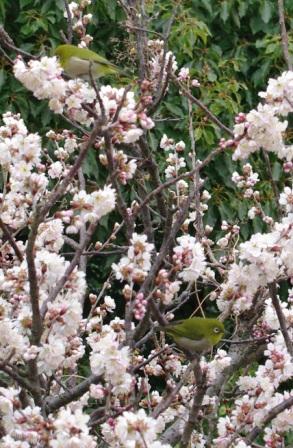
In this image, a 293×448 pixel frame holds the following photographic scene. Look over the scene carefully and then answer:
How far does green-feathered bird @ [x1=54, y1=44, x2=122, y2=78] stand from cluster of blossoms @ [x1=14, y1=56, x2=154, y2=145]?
0.48 m

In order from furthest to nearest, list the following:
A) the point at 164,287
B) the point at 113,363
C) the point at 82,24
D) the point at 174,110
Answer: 1. the point at 174,110
2. the point at 82,24
3. the point at 164,287
4. the point at 113,363

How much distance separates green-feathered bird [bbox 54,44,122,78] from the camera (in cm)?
277

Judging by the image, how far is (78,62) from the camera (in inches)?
109

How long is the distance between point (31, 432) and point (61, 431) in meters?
0.12

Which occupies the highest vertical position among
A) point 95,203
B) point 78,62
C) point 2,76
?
point 78,62

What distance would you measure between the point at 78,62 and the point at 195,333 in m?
0.88

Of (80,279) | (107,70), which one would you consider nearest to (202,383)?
(80,279)

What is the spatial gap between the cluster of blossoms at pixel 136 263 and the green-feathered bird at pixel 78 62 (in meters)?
0.81

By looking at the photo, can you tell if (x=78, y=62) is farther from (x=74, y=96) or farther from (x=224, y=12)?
(x=224, y=12)

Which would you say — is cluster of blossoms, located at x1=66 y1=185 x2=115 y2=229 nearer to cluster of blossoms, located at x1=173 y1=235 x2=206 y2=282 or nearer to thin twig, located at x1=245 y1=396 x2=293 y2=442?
cluster of blossoms, located at x1=173 y1=235 x2=206 y2=282

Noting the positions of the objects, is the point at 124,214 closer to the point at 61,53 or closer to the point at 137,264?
the point at 137,264

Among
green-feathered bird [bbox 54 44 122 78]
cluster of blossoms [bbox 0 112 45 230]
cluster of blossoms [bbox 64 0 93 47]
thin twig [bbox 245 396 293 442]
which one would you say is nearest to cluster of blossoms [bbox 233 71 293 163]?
cluster of blossoms [bbox 0 112 45 230]

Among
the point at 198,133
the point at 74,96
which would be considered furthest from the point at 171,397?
the point at 198,133

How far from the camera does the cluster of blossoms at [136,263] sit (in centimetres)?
211
